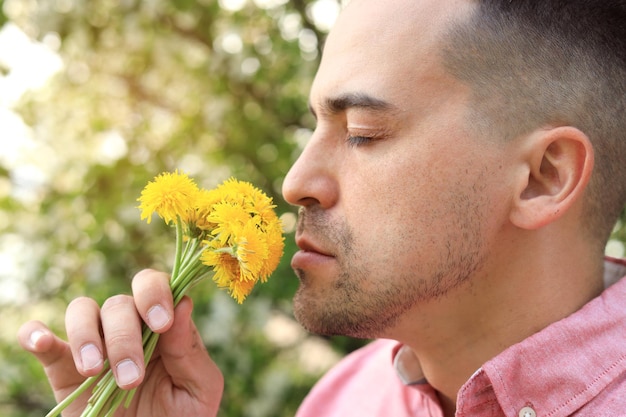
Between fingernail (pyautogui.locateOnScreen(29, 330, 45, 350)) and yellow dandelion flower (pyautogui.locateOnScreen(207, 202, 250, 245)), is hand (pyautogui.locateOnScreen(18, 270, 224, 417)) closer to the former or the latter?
fingernail (pyautogui.locateOnScreen(29, 330, 45, 350))

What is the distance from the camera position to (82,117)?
2.64 meters

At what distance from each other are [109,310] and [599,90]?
108 centimetres

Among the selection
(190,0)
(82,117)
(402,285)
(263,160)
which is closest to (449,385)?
(402,285)

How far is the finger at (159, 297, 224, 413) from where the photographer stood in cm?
140

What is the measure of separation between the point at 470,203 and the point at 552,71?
32 cm

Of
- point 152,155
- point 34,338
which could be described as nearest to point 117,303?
point 34,338

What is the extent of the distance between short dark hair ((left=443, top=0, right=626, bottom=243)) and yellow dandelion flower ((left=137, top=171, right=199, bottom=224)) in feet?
1.88

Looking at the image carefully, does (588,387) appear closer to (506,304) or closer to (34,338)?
(506,304)

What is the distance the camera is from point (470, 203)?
1272 mm

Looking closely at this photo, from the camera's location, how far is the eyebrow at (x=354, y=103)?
127 cm

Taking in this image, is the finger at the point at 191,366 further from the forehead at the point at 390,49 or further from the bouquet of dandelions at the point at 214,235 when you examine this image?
the forehead at the point at 390,49

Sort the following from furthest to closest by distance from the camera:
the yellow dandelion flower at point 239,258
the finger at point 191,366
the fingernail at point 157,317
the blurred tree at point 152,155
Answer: the blurred tree at point 152,155 → the finger at point 191,366 → the fingernail at point 157,317 → the yellow dandelion flower at point 239,258

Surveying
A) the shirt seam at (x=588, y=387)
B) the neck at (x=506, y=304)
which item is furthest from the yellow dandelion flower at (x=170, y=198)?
the shirt seam at (x=588, y=387)

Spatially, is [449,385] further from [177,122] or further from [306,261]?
[177,122]
